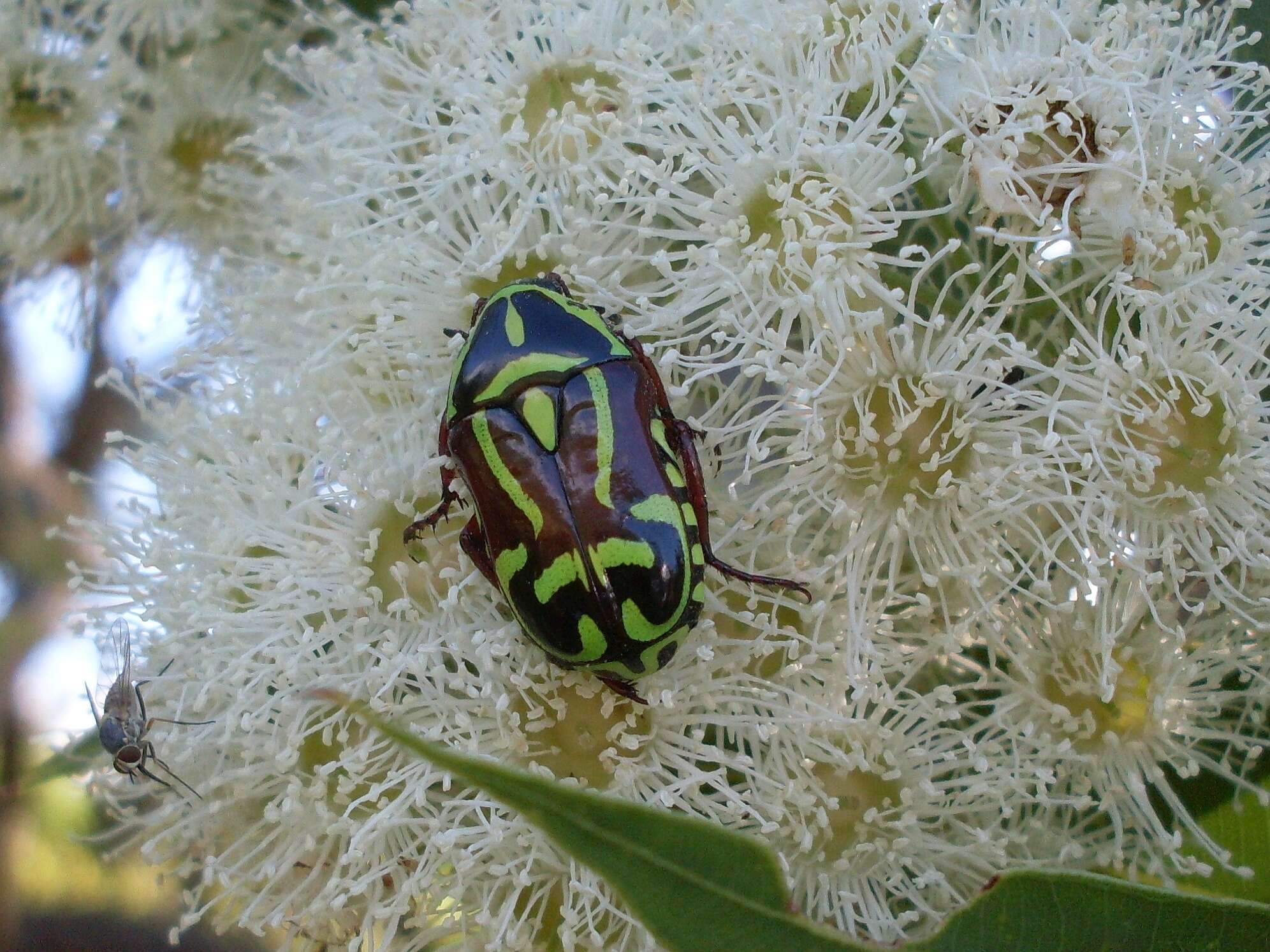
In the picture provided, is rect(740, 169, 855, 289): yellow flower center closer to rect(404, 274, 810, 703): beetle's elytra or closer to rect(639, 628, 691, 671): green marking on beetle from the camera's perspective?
rect(404, 274, 810, 703): beetle's elytra

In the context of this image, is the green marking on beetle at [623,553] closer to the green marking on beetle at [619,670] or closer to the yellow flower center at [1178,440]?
the green marking on beetle at [619,670]

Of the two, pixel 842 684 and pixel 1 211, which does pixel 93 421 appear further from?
pixel 842 684

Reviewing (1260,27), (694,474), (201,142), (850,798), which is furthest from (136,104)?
(1260,27)

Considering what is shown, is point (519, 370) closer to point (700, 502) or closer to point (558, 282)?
point (558, 282)

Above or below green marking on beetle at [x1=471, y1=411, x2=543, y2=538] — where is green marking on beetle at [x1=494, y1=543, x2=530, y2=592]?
below

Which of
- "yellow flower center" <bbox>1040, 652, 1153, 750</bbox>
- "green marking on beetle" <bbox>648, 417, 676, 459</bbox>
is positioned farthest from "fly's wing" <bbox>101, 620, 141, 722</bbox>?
"yellow flower center" <bbox>1040, 652, 1153, 750</bbox>

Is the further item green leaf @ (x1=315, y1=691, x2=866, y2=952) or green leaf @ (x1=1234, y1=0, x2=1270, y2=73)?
green leaf @ (x1=1234, y1=0, x2=1270, y2=73)

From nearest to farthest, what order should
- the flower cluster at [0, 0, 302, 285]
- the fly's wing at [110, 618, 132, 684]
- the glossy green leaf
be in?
the glossy green leaf → the fly's wing at [110, 618, 132, 684] → the flower cluster at [0, 0, 302, 285]
